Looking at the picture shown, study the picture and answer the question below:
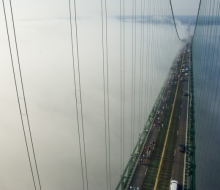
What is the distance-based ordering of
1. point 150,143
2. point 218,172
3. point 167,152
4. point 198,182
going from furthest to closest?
point 218,172 < point 198,182 < point 150,143 < point 167,152

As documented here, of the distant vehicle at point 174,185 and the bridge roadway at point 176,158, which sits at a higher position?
the distant vehicle at point 174,185

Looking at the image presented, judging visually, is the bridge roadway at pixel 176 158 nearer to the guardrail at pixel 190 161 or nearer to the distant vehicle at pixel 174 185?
the guardrail at pixel 190 161

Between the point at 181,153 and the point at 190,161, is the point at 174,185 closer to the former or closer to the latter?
the point at 190,161

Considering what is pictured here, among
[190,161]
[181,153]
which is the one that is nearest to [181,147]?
[181,153]

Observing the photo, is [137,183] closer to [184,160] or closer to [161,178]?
[161,178]

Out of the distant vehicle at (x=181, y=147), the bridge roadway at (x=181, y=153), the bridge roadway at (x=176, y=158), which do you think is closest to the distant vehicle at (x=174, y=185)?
the bridge roadway at (x=181, y=153)

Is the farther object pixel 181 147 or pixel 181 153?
pixel 181 147

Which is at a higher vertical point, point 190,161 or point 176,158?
point 190,161

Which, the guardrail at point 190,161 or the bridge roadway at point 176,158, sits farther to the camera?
the bridge roadway at point 176,158

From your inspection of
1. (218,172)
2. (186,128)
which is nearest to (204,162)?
(218,172)

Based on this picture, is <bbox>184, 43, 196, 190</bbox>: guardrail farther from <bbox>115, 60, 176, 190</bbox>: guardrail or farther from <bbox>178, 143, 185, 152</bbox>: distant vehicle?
<bbox>115, 60, 176, 190</bbox>: guardrail

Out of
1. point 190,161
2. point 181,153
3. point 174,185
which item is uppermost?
point 174,185
